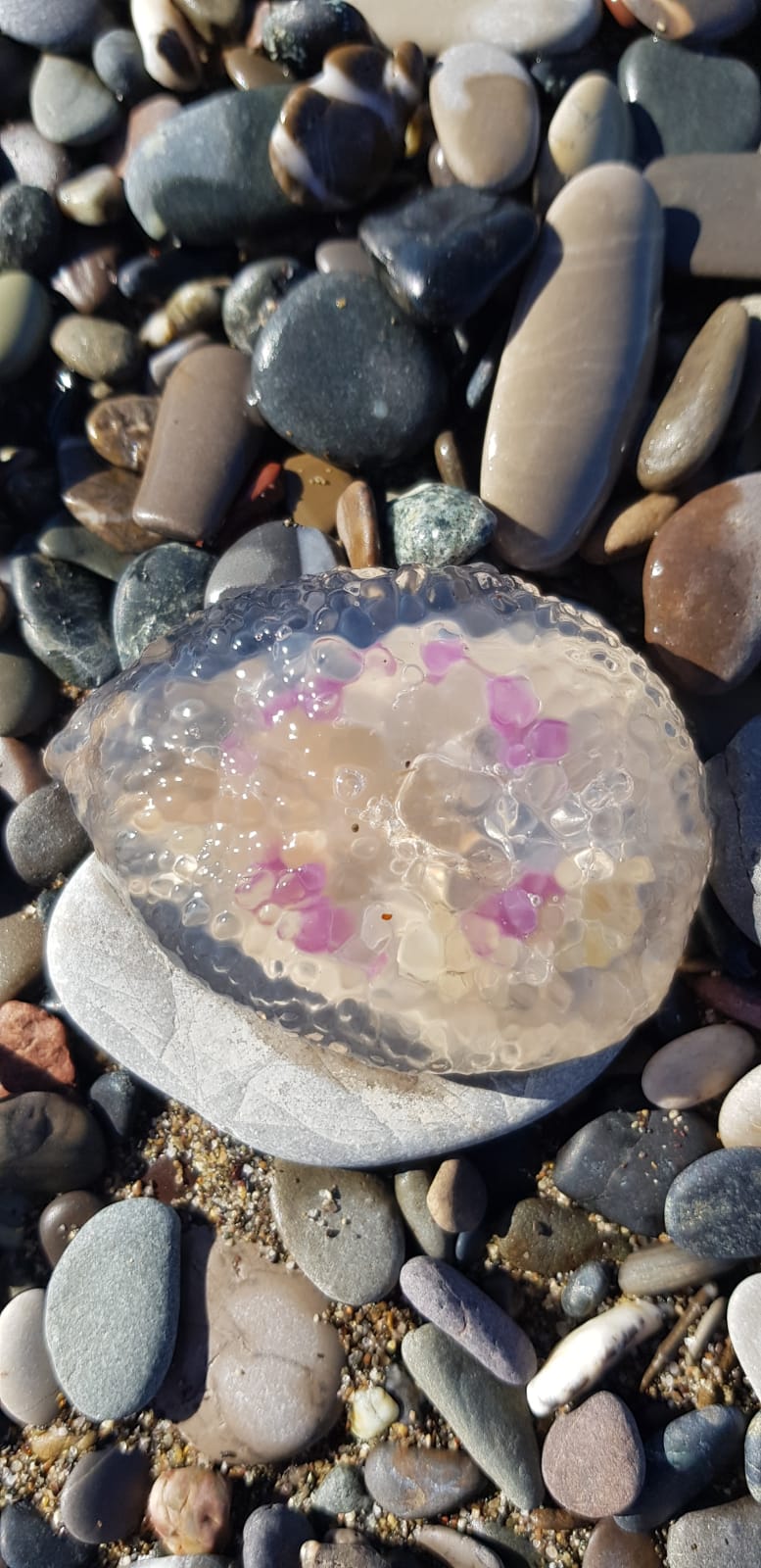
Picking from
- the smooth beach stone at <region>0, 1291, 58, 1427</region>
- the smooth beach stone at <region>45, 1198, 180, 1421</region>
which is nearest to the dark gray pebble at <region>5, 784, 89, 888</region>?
the smooth beach stone at <region>45, 1198, 180, 1421</region>

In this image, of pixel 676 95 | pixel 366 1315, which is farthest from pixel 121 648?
pixel 676 95

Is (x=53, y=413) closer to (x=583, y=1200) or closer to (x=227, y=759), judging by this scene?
(x=227, y=759)

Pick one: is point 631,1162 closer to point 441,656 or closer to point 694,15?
point 441,656

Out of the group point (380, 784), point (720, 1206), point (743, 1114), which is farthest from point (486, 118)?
point (720, 1206)

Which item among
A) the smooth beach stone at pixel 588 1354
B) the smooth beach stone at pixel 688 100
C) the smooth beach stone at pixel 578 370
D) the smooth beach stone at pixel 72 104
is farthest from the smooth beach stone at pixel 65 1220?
the smooth beach stone at pixel 688 100

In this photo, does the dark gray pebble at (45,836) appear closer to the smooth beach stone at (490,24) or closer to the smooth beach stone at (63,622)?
the smooth beach stone at (63,622)

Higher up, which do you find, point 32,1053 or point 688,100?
point 688,100

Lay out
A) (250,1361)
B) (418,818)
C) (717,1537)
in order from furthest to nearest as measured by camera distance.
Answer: (250,1361)
(717,1537)
(418,818)
